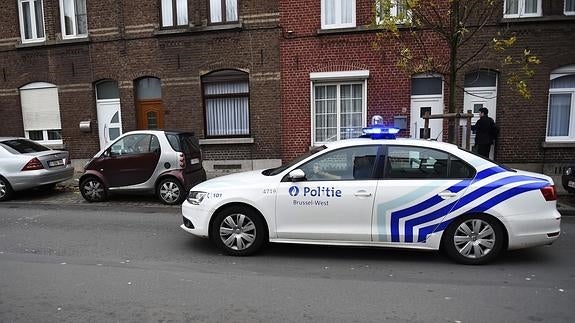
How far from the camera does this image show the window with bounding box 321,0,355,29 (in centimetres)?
1185

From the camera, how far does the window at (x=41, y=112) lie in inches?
550

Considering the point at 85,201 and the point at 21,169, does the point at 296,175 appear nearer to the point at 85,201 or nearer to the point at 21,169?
the point at 85,201

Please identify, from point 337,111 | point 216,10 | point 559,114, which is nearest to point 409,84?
point 337,111

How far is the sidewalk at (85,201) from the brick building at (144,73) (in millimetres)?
3618

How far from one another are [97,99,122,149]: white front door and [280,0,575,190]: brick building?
570 cm

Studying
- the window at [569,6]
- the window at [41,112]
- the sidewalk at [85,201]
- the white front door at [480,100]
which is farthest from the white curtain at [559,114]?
the window at [41,112]

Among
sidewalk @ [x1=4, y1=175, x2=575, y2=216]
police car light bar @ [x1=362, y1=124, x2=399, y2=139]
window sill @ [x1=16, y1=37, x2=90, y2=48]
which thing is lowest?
sidewalk @ [x1=4, y1=175, x2=575, y2=216]

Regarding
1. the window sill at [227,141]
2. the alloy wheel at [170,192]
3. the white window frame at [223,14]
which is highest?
the white window frame at [223,14]

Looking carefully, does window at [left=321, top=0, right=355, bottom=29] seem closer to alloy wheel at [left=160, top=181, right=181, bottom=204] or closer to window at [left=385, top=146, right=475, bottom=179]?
alloy wheel at [left=160, top=181, right=181, bottom=204]

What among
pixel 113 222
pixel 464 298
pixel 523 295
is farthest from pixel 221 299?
pixel 113 222

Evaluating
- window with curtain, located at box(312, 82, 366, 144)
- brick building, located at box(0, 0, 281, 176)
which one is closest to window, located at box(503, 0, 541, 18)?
window with curtain, located at box(312, 82, 366, 144)

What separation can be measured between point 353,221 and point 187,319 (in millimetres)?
2243

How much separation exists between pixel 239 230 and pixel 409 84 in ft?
26.5

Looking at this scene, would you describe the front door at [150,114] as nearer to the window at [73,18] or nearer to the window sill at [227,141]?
the window sill at [227,141]
